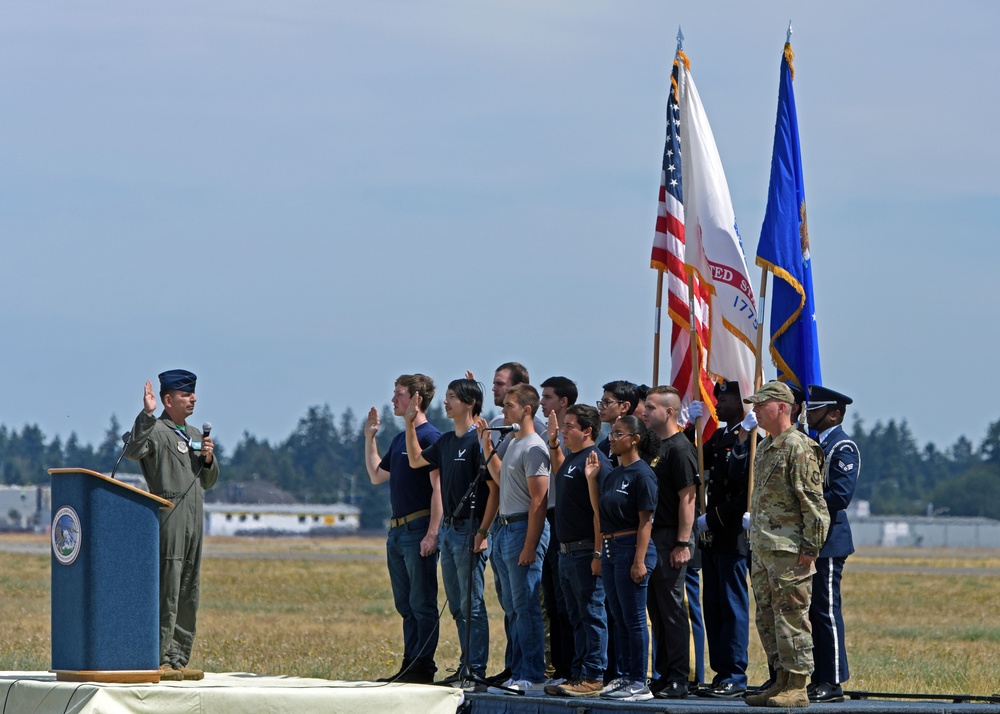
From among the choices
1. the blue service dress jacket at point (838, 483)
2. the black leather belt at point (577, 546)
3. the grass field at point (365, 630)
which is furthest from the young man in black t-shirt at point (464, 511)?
the grass field at point (365, 630)

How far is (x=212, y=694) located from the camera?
9016 millimetres

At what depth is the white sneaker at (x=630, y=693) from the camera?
922 centimetres

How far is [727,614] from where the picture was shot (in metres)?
9.93

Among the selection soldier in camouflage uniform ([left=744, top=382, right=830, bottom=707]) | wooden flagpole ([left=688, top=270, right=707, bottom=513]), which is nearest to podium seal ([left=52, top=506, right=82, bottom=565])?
wooden flagpole ([left=688, top=270, right=707, bottom=513])

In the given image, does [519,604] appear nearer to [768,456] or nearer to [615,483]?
[615,483]

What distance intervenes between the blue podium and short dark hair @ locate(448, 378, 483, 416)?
7.65 ft

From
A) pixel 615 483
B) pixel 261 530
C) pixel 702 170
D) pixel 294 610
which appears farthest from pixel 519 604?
pixel 261 530

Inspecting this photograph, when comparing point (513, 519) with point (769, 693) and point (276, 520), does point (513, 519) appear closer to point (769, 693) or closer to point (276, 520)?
point (769, 693)

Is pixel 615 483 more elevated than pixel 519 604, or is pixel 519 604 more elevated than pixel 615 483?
pixel 615 483

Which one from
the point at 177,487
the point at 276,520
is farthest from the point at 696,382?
the point at 276,520

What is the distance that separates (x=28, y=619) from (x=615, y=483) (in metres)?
15.5

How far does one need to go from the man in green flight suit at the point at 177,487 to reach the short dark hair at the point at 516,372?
6.98 ft

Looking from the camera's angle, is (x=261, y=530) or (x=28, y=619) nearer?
(x=28, y=619)

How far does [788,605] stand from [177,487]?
13.6 ft
